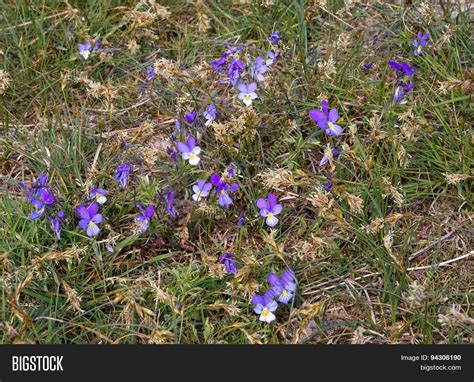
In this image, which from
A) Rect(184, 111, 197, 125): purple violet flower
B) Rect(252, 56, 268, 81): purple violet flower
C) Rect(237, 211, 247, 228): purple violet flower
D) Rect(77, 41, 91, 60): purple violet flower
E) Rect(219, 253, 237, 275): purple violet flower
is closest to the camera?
Rect(219, 253, 237, 275): purple violet flower

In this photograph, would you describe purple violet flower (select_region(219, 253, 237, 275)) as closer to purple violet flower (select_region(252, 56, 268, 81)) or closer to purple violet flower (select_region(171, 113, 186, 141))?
purple violet flower (select_region(171, 113, 186, 141))

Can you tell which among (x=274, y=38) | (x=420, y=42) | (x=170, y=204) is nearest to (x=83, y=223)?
(x=170, y=204)

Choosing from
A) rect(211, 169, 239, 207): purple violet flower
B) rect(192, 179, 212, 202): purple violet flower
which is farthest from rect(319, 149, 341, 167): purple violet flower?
rect(192, 179, 212, 202): purple violet flower

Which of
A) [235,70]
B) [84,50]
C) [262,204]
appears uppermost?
[84,50]

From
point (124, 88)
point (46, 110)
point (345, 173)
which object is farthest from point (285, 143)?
point (46, 110)

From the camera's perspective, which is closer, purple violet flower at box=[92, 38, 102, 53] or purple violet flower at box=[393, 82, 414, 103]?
purple violet flower at box=[393, 82, 414, 103]

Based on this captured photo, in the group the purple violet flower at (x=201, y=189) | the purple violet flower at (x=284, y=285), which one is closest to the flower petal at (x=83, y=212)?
the purple violet flower at (x=201, y=189)

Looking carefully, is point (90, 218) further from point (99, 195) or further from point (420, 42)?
point (420, 42)
